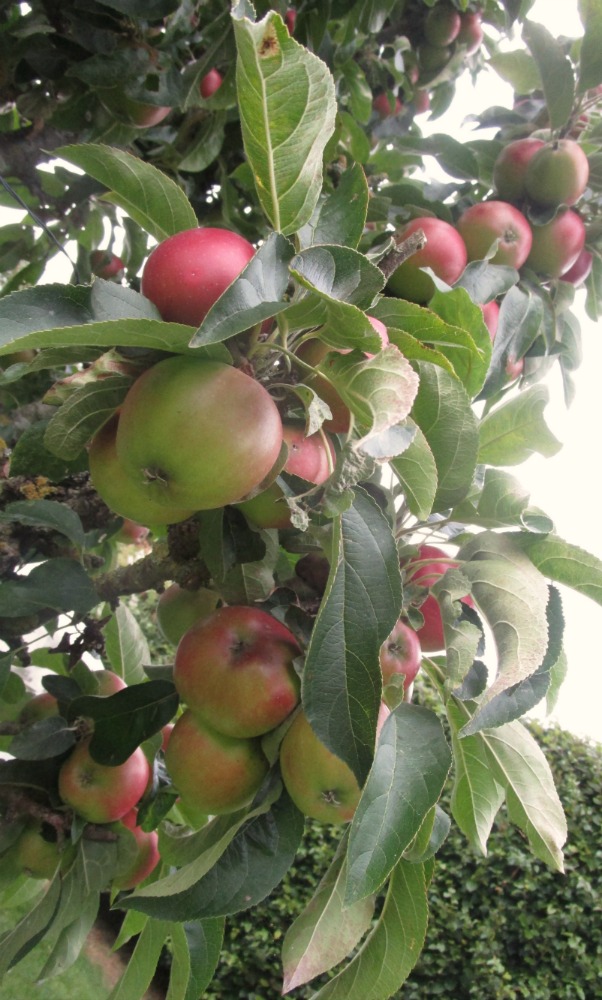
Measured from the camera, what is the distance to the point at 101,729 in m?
0.72

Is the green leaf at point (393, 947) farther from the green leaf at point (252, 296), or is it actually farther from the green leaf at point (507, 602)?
the green leaf at point (252, 296)

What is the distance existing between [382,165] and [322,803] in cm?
99

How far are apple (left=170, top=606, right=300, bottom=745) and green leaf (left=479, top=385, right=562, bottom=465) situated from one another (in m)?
0.27

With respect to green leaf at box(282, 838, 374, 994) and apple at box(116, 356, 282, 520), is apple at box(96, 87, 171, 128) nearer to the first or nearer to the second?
apple at box(116, 356, 282, 520)

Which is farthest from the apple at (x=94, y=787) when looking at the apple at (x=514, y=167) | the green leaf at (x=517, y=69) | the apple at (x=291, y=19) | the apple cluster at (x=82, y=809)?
the apple at (x=291, y=19)

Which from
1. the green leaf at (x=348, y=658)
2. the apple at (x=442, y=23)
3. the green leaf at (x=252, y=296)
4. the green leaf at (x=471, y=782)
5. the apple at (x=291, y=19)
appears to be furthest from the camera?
the apple at (x=442, y=23)

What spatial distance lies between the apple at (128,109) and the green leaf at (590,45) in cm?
56

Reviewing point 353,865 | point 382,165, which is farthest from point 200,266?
point 382,165

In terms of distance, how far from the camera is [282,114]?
42 centimetres

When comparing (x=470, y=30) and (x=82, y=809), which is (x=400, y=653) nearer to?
(x=82, y=809)

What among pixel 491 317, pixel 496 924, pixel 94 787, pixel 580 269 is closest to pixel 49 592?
pixel 94 787

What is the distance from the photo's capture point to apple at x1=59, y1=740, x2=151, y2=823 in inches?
30.8

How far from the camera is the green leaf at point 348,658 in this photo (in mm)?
465

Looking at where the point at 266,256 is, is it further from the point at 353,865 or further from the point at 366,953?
the point at 366,953
